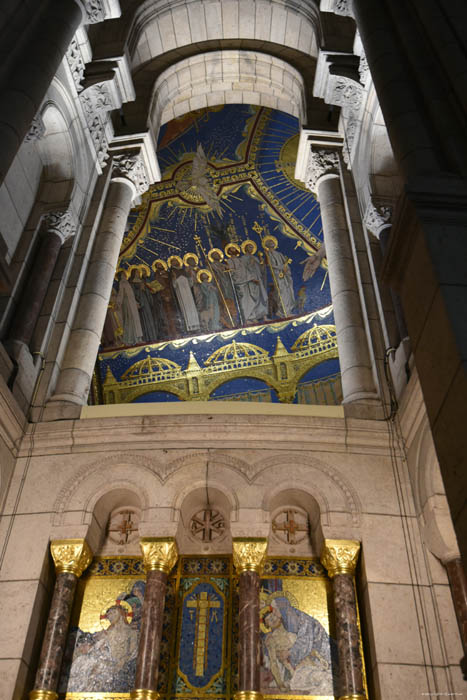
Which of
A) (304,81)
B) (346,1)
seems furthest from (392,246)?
(304,81)

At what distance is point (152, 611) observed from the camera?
5328mm

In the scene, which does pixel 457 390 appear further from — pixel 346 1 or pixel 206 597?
pixel 346 1

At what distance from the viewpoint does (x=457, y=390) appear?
3.32 meters

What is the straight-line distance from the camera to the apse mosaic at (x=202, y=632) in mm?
5285

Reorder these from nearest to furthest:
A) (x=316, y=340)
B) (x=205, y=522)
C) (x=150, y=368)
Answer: (x=205, y=522), (x=316, y=340), (x=150, y=368)

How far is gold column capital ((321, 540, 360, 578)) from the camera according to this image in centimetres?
Answer: 551

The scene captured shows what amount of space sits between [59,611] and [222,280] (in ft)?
32.7

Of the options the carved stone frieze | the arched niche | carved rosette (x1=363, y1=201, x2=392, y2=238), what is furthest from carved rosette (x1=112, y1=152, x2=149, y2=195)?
the arched niche

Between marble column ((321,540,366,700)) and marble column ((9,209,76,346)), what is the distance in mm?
3648

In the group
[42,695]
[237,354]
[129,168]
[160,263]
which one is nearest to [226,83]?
[129,168]

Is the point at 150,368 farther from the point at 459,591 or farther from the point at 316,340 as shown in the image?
the point at 459,591

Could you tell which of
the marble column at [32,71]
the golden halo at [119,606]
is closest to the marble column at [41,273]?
the marble column at [32,71]

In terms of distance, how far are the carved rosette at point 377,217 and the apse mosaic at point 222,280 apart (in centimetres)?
581

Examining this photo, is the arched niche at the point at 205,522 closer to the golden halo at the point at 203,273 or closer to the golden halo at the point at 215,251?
the golden halo at the point at 203,273
